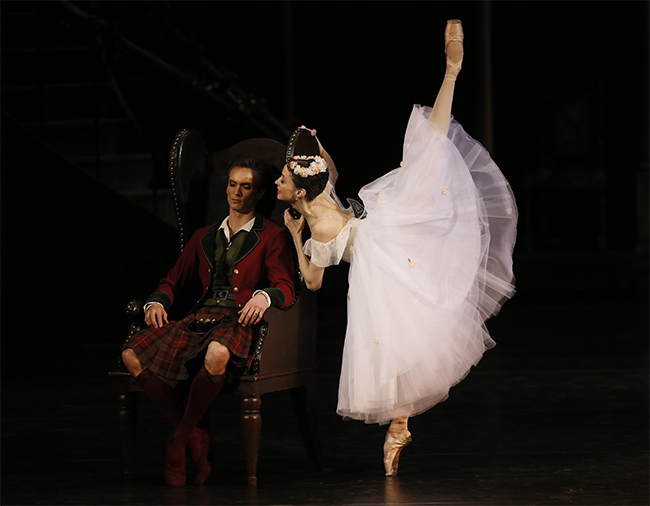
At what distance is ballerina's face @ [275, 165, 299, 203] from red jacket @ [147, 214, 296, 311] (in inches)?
7.9

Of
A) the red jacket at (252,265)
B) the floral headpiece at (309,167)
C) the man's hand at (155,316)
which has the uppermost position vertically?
the floral headpiece at (309,167)

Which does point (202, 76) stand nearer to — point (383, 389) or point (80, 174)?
point (80, 174)

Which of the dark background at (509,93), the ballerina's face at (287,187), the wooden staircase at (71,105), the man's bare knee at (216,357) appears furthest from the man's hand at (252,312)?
the dark background at (509,93)

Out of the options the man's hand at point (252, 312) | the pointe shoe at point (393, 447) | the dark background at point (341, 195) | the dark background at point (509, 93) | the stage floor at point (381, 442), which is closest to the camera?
the stage floor at point (381, 442)

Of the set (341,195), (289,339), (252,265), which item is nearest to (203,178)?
(252,265)

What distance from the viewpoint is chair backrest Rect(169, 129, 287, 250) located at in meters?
4.11

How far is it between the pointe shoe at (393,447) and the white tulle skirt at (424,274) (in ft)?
0.32

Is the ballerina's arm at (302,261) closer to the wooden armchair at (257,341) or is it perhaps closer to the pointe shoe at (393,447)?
the wooden armchair at (257,341)

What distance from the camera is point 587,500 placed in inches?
134

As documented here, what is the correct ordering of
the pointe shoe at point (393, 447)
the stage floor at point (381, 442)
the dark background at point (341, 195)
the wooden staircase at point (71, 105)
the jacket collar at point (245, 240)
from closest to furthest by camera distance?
the stage floor at point (381, 442)
the pointe shoe at point (393, 447)
the jacket collar at point (245, 240)
the dark background at point (341, 195)
the wooden staircase at point (71, 105)

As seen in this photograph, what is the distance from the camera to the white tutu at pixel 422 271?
3.70 metres

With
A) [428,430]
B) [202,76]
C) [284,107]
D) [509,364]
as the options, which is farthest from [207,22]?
[428,430]

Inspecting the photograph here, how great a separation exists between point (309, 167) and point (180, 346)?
73 centimetres

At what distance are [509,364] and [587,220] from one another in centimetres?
608
